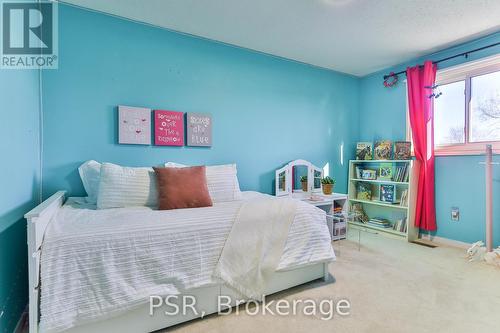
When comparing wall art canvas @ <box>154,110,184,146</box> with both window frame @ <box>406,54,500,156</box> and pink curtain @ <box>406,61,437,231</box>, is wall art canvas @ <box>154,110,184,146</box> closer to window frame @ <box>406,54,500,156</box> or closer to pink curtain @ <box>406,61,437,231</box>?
pink curtain @ <box>406,61,437,231</box>

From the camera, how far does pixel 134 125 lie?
2.34 metres

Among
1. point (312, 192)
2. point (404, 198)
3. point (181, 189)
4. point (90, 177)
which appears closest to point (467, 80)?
point (404, 198)

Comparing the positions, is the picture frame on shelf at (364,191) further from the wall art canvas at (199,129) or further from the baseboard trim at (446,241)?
the wall art canvas at (199,129)

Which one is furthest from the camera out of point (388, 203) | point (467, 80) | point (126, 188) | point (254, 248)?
point (388, 203)

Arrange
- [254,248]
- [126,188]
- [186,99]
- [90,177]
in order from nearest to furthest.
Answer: [254,248] < [126,188] < [90,177] < [186,99]

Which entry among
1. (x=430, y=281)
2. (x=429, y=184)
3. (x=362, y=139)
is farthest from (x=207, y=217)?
(x=362, y=139)

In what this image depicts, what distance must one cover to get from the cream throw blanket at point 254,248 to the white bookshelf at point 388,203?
6.73ft

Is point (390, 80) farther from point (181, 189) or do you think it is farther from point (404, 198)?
point (181, 189)

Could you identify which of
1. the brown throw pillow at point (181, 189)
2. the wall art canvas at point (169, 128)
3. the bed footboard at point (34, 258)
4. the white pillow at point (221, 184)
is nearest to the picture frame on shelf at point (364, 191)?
the white pillow at point (221, 184)

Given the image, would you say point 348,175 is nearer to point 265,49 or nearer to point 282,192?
point 282,192

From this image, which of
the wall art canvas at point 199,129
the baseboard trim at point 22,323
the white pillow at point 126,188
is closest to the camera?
the baseboard trim at point 22,323

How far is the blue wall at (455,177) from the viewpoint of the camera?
268 centimetres

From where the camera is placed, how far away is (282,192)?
10.3 feet

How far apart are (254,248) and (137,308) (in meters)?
0.76
